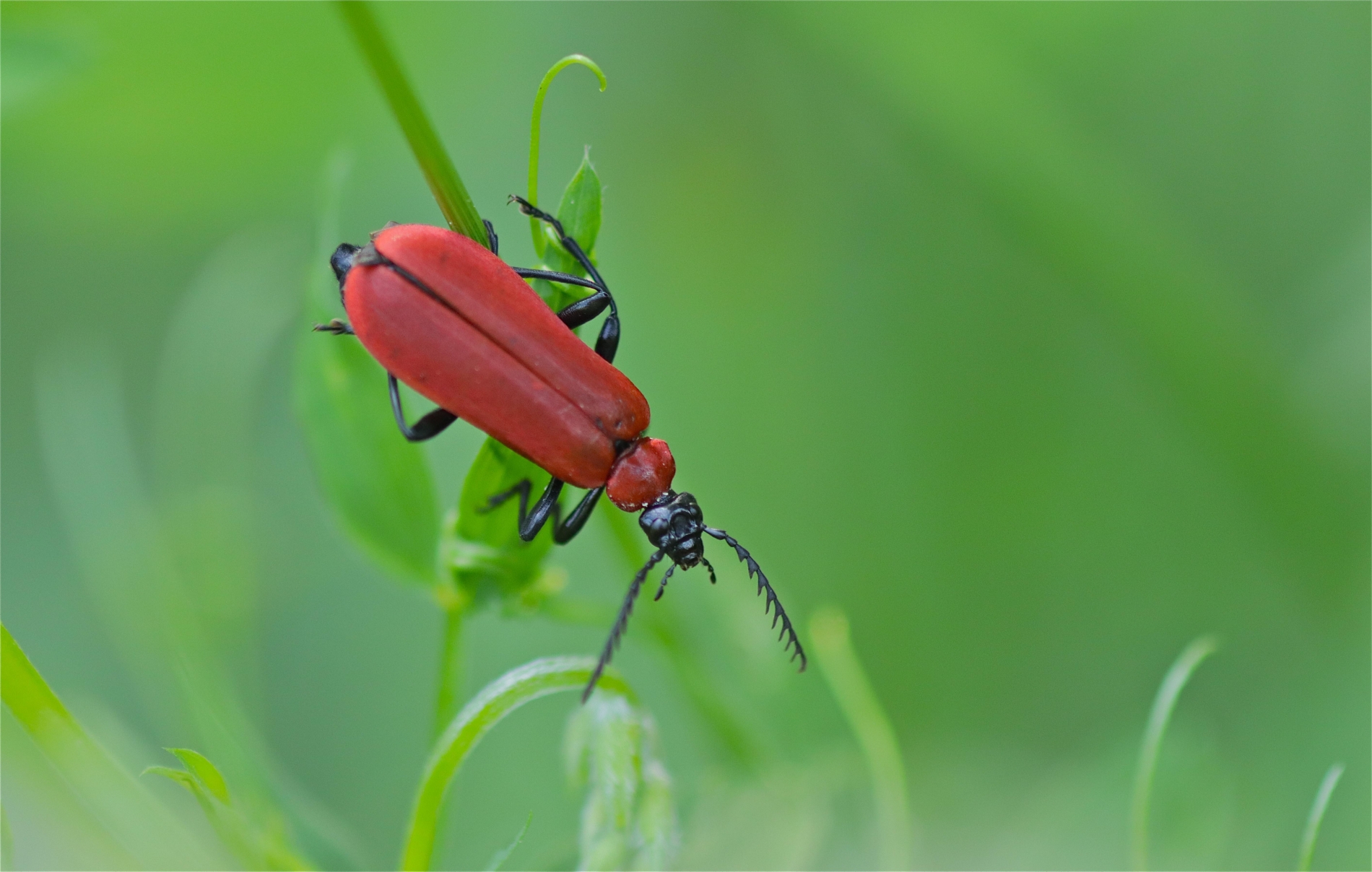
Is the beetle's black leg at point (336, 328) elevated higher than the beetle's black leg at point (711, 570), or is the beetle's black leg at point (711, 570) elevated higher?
the beetle's black leg at point (336, 328)

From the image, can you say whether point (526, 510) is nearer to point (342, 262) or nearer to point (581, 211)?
point (581, 211)

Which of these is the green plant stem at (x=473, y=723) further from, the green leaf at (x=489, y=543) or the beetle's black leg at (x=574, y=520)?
the beetle's black leg at (x=574, y=520)

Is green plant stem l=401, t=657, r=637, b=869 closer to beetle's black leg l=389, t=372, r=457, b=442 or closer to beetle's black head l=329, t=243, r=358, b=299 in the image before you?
beetle's black leg l=389, t=372, r=457, b=442


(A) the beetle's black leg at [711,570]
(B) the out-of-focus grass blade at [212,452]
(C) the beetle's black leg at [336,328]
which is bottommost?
(B) the out-of-focus grass blade at [212,452]

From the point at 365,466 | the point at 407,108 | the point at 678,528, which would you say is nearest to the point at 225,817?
the point at 365,466

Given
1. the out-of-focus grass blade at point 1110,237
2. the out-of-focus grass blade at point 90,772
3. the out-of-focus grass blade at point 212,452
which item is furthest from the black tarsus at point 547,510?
the out-of-focus grass blade at point 1110,237

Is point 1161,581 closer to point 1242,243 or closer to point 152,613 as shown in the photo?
point 1242,243
